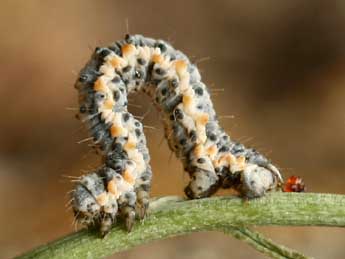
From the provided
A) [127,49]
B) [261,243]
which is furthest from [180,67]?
[261,243]

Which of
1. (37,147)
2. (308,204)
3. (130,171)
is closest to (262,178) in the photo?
(308,204)

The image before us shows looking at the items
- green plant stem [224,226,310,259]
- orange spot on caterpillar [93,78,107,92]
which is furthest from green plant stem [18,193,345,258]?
orange spot on caterpillar [93,78,107,92]

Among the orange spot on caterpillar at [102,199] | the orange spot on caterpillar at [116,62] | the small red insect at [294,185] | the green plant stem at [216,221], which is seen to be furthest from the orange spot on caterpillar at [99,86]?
the small red insect at [294,185]

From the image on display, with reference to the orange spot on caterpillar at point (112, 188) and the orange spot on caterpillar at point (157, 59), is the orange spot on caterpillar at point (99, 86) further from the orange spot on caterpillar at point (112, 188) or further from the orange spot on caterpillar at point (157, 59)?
the orange spot on caterpillar at point (112, 188)

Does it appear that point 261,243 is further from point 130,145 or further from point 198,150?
point 130,145

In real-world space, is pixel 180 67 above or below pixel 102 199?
above

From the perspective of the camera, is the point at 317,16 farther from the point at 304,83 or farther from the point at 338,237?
the point at 338,237
